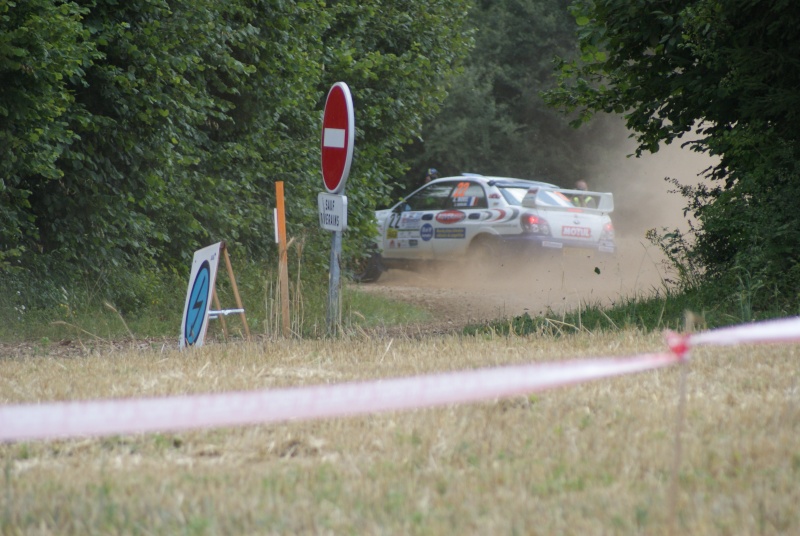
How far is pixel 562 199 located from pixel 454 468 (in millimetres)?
13262

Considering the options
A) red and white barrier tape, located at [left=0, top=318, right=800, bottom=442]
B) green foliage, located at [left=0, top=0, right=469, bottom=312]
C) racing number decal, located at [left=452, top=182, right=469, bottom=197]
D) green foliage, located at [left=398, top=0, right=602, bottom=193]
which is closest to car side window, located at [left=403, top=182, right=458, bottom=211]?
racing number decal, located at [left=452, top=182, right=469, bottom=197]

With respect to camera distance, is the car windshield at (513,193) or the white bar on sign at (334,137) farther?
the car windshield at (513,193)

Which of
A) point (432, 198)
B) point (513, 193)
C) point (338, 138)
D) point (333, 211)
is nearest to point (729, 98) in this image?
point (338, 138)

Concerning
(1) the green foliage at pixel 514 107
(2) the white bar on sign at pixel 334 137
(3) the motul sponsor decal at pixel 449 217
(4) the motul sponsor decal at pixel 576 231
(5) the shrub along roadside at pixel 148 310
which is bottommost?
(5) the shrub along roadside at pixel 148 310

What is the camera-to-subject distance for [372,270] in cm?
1936

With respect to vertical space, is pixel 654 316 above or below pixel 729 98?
below

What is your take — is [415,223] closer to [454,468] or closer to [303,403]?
[303,403]

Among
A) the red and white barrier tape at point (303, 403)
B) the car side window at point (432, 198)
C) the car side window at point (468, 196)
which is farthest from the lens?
the car side window at point (432, 198)

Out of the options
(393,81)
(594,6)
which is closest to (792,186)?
(594,6)

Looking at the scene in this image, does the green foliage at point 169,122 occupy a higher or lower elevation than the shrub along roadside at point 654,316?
higher

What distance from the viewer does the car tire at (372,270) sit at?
63.0ft

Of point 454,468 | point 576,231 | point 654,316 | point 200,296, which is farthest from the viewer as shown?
point 576,231

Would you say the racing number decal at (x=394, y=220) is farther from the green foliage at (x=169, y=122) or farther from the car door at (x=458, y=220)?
the green foliage at (x=169, y=122)

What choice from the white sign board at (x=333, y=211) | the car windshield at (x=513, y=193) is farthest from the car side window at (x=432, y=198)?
the white sign board at (x=333, y=211)
